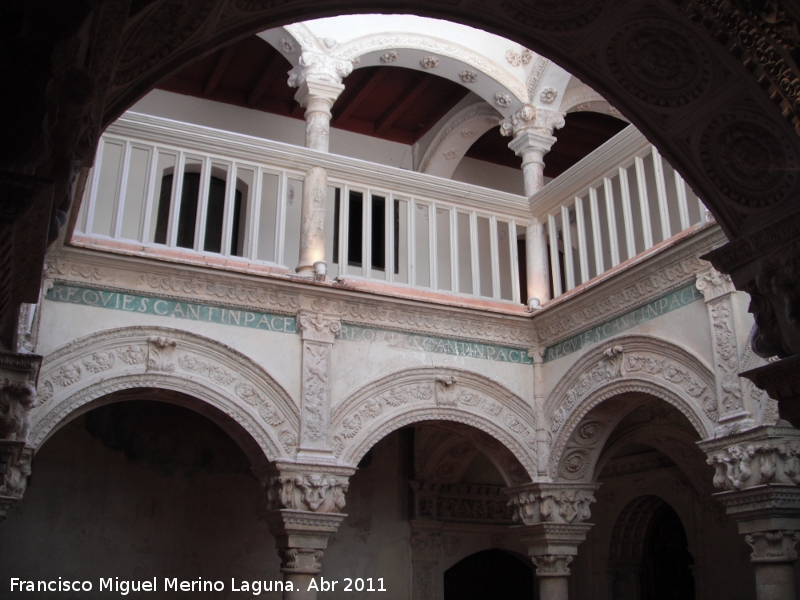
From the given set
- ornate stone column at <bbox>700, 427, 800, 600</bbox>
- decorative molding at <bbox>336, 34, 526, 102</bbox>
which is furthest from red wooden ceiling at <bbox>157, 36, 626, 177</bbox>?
ornate stone column at <bbox>700, 427, 800, 600</bbox>

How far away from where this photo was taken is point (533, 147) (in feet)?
32.7

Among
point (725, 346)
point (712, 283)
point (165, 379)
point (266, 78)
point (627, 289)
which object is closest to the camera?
point (725, 346)

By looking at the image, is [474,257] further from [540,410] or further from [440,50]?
[440,50]

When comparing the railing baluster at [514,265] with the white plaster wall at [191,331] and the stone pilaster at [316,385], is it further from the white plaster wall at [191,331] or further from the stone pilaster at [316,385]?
the white plaster wall at [191,331]

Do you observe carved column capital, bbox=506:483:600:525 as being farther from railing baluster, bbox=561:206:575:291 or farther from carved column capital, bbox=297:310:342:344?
carved column capital, bbox=297:310:342:344

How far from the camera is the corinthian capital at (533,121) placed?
395 inches

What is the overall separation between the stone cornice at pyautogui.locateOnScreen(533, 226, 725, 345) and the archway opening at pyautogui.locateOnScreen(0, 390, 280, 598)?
12.3 feet

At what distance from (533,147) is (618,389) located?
3.37 metres

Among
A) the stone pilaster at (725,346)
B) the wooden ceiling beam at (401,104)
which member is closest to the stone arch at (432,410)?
the stone pilaster at (725,346)

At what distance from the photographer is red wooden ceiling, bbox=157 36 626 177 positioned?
36.4 feet

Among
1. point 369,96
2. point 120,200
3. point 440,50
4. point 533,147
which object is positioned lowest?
point 120,200

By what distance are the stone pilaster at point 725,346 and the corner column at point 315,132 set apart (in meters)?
3.43

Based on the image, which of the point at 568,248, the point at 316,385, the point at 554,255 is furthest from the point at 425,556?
the point at 568,248

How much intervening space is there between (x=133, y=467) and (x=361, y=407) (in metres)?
3.12
